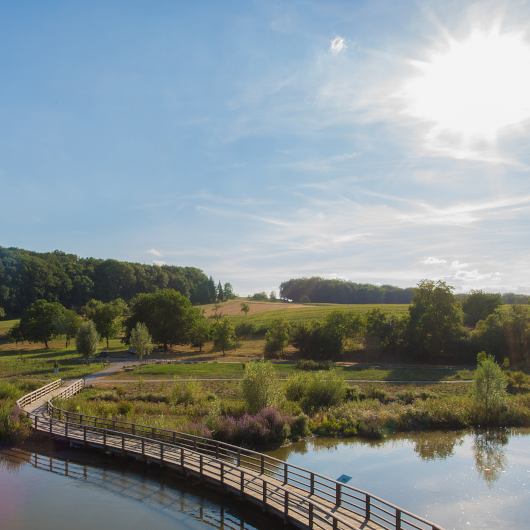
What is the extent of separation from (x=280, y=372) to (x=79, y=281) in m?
96.4

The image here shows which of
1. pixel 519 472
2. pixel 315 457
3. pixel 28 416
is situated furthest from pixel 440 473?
pixel 28 416

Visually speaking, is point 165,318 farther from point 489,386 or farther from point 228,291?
point 228,291

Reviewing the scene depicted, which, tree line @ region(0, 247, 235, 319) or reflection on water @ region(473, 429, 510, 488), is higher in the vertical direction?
tree line @ region(0, 247, 235, 319)

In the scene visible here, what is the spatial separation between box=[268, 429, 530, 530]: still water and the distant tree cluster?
374 ft

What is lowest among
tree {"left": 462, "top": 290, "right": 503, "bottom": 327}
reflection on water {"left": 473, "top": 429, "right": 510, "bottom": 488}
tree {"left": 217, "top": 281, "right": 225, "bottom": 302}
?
reflection on water {"left": 473, "top": 429, "right": 510, "bottom": 488}

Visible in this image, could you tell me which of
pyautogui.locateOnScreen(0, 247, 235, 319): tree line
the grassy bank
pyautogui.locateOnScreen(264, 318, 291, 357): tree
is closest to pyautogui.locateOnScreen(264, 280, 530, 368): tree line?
pyautogui.locateOnScreen(264, 318, 291, 357): tree

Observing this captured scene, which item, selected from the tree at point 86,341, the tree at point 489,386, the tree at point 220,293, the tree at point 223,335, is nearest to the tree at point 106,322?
the tree at point 86,341

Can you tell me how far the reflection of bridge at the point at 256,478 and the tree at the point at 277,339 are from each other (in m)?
36.9

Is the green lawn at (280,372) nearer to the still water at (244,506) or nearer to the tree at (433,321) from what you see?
the tree at (433,321)

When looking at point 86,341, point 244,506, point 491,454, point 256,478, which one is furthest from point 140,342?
point 491,454

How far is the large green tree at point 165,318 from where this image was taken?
64.7 m

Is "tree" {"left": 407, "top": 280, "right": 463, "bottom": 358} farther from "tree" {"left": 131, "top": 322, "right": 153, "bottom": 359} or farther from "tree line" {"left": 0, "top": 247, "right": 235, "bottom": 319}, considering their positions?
"tree line" {"left": 0, "top": 247, "right": 235, "bottom": 319}

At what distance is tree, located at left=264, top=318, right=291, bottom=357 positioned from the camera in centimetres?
5906

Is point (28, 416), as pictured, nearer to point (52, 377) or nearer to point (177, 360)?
point (52, 377)
